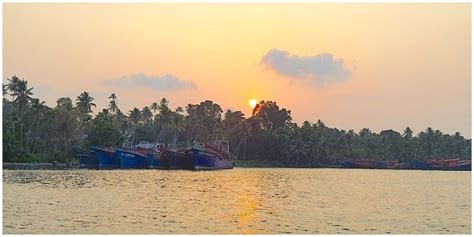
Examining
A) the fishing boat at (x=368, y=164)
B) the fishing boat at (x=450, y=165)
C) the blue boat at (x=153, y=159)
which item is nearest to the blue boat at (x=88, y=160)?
the blue boat at (x=153, y=159)

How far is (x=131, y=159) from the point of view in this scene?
3418 inches

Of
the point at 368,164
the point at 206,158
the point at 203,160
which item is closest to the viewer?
the point at 203,160

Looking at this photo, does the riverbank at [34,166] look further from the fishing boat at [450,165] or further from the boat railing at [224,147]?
the fishing boat at [450,165]

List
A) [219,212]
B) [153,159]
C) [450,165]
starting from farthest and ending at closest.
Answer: [450,165]
[153,159]
[219,212]

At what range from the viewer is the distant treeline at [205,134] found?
8894 cm

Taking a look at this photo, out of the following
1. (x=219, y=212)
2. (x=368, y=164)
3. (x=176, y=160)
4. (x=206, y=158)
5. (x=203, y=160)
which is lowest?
(x=368, y=164)

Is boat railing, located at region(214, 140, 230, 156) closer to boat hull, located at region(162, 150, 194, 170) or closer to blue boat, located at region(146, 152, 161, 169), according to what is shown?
boat hull, located at region(162, 150, 194, 170)

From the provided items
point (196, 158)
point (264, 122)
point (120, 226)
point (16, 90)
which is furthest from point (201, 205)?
point (264, 122)

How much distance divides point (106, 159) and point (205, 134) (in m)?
43.0

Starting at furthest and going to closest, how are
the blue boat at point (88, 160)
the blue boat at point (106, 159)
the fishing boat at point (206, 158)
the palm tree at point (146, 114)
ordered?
1. the palm tree at point (146, 114)
2. the fishing boat at point (206, 158)
3. the blue boat at point (88, 160)
4. the blue boat at point (106, 159)

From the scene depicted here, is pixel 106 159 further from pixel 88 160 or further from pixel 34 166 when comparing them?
pixel 34 166

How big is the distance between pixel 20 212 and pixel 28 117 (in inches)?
2711

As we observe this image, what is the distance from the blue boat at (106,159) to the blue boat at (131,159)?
1046 millimetres

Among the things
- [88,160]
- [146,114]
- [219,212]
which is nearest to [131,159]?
[88,160]
